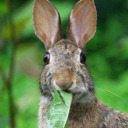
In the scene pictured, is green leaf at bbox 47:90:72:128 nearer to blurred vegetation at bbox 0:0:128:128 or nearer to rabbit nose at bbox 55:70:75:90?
rabbit nose at bbox 55:70:75:90

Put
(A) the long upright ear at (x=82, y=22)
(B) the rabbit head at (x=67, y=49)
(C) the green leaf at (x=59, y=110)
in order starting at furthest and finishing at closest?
(A) the long upright ear at (x=82, y=22)
(B) the rabbit head at (x=67, y=49)
(C) the green leaf at (x=59, y=110)

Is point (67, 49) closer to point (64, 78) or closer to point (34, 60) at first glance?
point (64, 78)

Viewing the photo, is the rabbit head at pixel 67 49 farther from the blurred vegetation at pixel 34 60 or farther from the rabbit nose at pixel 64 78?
the blurred vegetation at pixel 34 60

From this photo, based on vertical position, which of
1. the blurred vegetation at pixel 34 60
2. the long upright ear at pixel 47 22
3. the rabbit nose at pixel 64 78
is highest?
the long upright ear at pixel 47 22

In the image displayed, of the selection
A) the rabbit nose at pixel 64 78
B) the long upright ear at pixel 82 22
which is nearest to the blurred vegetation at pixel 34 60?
Result: the long upright ear at pixel 82 22

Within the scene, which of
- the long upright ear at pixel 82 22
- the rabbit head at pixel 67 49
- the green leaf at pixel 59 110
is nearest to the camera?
the green leaf at pixel 59 110

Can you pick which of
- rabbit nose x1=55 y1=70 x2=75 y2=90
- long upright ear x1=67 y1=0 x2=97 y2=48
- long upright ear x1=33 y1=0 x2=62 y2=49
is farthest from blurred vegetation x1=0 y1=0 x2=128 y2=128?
rabbit nose x1=55 y1=70 x2=75 y2=90
